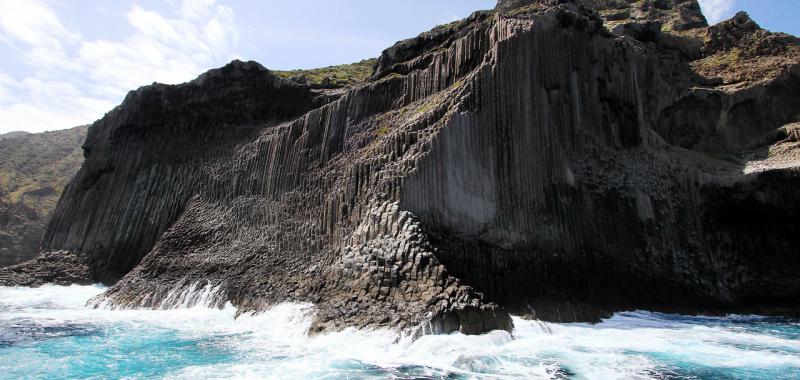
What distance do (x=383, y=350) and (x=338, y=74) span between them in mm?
26875

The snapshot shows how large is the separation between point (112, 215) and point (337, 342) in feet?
67.4

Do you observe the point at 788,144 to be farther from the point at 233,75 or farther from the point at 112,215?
the point at 112,215

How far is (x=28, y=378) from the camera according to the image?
1047 cm

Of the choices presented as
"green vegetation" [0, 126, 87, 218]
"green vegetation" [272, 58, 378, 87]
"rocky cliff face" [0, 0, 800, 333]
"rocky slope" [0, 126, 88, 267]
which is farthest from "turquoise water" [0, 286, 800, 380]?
"green vegetation" [0, 126, 87, 218]

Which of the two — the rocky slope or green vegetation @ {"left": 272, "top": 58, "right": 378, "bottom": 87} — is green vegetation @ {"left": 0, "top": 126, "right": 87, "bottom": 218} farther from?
green vegetation @ {"left": 272, "top": 58, "right": 378, "bottom": 87}

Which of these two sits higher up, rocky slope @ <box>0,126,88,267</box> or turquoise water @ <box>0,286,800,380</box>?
rocky slope @ <box>0,126,88,267</box>

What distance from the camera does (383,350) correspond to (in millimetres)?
11789

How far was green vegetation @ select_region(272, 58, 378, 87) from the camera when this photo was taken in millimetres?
31484

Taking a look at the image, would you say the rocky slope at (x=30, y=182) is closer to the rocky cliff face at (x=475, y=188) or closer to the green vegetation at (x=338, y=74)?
the rocky cliff face at (x=475, y=188)

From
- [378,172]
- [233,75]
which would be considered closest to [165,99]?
[233,75]

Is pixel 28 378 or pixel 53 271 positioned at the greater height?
pixel 53 271

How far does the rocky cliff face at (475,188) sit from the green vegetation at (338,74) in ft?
10.0

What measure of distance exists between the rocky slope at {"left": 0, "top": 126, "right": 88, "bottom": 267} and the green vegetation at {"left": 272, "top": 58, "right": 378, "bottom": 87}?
25264 mm

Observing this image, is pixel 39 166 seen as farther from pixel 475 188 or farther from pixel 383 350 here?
pixel 383 350
